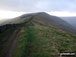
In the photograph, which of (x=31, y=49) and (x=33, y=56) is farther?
(x=31, y=49)

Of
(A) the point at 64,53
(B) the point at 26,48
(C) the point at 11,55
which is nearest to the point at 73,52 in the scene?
(A) the point at 64,53

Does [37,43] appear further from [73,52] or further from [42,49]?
[73,52]

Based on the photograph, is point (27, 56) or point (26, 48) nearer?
point (27, 56)

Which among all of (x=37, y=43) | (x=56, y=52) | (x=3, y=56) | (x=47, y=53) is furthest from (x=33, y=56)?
(x=37, y=43)

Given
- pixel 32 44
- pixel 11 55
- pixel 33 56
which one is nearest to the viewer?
pixel 33 56

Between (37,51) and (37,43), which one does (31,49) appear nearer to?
(37,51)

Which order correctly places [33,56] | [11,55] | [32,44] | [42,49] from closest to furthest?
[33,56] < [11,55] < [42,49] < [32,44]

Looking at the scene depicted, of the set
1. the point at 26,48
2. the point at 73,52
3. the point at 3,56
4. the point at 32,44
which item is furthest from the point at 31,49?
the point at 73,52

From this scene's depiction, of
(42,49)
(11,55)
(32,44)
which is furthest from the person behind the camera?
(32,44)
